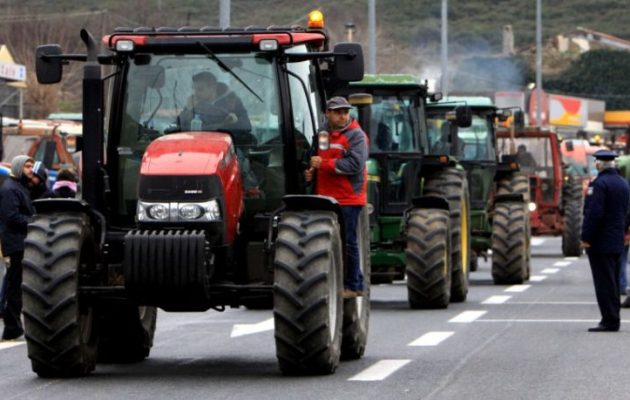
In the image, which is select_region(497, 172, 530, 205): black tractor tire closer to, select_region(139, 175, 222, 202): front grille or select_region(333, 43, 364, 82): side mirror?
select_region(333, 43, 364, 82): side mirror

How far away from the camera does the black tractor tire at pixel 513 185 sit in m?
30.5

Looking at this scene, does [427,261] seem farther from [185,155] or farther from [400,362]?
[185,155]

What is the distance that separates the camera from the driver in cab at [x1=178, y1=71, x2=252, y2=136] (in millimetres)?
15117

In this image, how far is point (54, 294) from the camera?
14.0m

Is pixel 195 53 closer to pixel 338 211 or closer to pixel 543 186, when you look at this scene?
pixel 338 211

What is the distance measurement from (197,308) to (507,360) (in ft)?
9.67

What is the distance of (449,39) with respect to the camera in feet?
431

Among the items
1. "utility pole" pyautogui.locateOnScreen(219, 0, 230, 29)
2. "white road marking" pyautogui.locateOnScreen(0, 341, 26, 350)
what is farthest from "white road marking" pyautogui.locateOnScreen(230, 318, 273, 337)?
"utility pole" pyautogui.locateOnScreen(219, 0, 230, 29)

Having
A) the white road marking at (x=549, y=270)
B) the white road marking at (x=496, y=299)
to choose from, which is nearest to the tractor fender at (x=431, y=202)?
the white road marking at (x=496, y=299)

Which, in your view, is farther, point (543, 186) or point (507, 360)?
point (543, 186)

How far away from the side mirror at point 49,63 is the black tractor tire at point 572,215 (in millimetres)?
23551

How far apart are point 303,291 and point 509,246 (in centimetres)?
1448

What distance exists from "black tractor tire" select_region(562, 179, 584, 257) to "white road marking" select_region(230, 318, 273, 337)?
17.6m

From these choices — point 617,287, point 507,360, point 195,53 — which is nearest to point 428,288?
point 617,287
